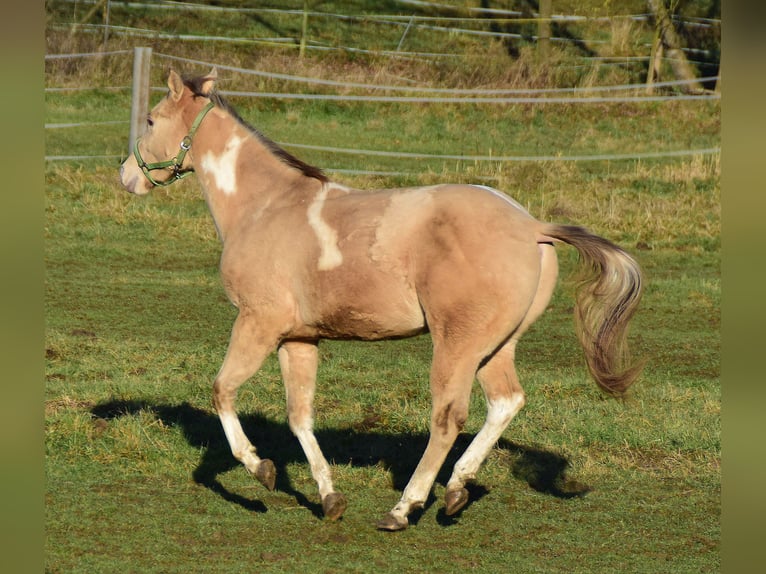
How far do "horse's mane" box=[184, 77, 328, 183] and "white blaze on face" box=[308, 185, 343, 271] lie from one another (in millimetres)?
337

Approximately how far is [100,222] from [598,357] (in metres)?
9.23

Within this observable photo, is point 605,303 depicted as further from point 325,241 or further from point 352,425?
point 352,425

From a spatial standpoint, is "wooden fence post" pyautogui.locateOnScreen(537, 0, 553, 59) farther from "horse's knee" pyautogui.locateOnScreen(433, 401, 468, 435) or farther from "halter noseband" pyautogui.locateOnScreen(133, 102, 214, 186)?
"horse's knee" pyautogui.locateOnScreen(433, 401, 468, 435)

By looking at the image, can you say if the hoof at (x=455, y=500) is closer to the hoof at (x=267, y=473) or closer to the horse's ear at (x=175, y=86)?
the hoof at (x=267, y=473)

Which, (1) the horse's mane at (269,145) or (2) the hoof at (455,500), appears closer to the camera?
(2) the hoof at (455,500)

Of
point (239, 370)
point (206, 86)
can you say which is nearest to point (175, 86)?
point (206, 86)

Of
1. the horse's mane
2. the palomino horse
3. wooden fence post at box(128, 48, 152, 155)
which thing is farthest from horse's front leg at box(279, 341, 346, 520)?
wooden fence post at box(128, 48, 152, 155)

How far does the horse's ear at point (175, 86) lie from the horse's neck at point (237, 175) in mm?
244

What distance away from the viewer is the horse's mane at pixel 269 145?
5676mm

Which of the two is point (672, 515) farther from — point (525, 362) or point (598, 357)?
point (525, 362)

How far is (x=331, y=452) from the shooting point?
21.3 ft

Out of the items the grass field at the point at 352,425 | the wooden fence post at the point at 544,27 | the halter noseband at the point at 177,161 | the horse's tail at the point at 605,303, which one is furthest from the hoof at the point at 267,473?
the wooden fence post at the point at 544,27

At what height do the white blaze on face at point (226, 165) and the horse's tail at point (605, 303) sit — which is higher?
the white blaze on face at point (226, 165)

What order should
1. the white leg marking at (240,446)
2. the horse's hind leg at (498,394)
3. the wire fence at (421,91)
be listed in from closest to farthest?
the horse's hind leg at (498,394), the white leg marking at (240,446), the wire fence at (421,91)
